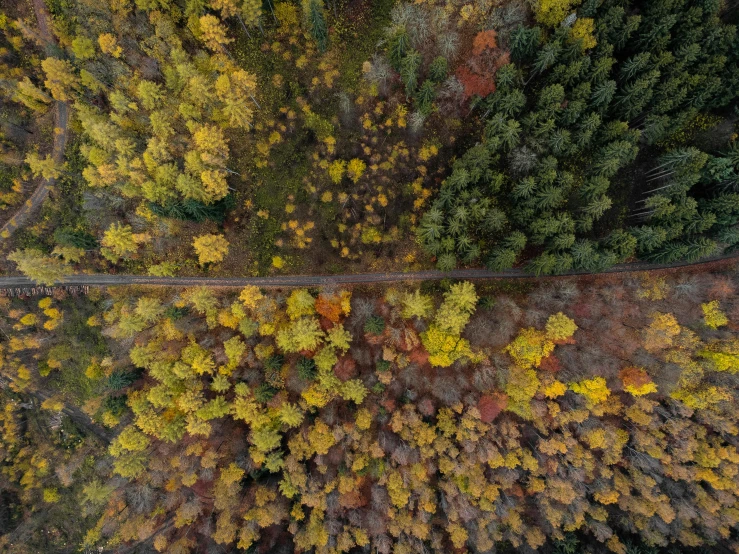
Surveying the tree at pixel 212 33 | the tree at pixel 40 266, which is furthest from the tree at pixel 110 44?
the tree at pixel 40 266

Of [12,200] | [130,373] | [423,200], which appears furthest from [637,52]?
[12,200]

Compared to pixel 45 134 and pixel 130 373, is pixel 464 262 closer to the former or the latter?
pixel 130 373

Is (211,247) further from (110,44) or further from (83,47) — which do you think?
(83,47)

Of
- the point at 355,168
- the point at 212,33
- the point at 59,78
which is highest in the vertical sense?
the point at 212,33

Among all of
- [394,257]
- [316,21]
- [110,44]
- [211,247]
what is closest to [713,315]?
[394,257]

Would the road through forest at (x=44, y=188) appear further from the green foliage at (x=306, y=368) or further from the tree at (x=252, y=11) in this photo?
the green foliage at (x=306, y=368)

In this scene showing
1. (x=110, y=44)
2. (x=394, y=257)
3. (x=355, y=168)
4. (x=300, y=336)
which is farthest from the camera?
(x=394, y=257)

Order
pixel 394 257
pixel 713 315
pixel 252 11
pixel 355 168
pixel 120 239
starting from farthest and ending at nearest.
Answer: pixel 394 257
pixel 355 168
pixel 120 239
pixel 713 315
pixel 252 11
